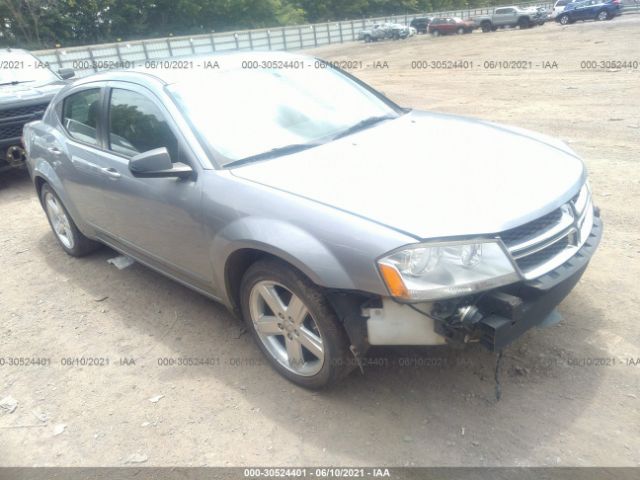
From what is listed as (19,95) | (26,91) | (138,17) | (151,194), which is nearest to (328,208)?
(151,194)

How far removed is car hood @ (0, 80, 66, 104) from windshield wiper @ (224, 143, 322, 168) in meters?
5.87

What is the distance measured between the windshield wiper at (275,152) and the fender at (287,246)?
395 mm

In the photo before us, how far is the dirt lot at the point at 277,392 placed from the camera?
2.48 m

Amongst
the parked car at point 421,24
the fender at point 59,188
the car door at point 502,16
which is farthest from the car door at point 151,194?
the parked car at point 421,24

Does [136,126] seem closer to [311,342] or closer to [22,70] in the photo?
[311,342]

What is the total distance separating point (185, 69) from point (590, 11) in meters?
37.4

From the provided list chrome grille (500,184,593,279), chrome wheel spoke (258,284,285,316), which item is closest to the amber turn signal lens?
chrome grille (500,184,593,279)

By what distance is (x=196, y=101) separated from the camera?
10.6ft

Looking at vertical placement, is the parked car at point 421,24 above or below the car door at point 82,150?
below

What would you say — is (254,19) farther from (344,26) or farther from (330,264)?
(330,264)

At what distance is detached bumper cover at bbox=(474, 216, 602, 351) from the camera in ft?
7.34

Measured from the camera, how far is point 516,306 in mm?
2223

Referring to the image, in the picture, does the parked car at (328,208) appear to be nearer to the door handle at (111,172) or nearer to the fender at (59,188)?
the door handle at (111,172)

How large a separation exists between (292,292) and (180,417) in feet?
3.11
